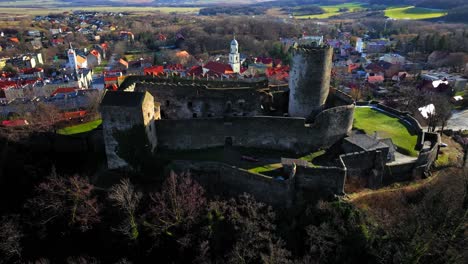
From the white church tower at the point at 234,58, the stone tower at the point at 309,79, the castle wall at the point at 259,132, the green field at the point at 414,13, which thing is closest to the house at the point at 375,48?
the green field at the point at 414,13

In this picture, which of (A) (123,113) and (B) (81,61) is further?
(B) (81,61)

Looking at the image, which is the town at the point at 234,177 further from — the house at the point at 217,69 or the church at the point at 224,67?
the house at the point at 217,69

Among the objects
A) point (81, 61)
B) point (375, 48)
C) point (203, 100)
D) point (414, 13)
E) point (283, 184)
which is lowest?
point (375, 48)

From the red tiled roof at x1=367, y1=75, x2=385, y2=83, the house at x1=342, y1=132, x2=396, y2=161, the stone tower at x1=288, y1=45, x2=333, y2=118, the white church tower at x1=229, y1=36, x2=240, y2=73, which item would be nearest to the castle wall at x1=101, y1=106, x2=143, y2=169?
the stone tower at x1=288, y1=45, x2=333, y2=118

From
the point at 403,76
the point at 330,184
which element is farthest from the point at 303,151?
the point at 403,76

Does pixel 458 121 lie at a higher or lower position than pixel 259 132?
lower

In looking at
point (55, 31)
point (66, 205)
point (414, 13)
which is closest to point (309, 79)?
point (66, 205)

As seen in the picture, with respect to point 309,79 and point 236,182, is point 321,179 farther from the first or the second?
point 309,79

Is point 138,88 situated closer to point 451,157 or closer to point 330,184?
point 330,184
